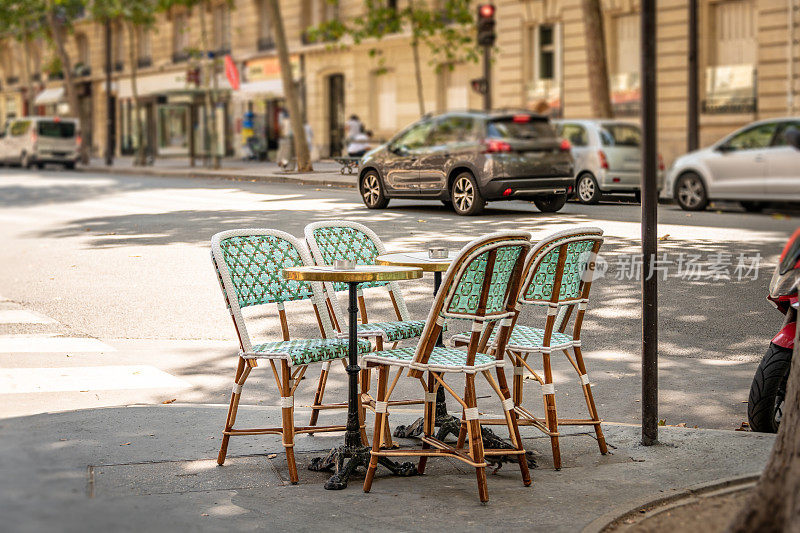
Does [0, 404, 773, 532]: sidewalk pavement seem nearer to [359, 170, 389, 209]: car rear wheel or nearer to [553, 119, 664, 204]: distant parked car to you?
[553, 119, 664, 204]: distant parked car

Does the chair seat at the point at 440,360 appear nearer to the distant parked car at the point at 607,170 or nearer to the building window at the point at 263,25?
the distant parked car at the point at 607,170

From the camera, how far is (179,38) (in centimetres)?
4756

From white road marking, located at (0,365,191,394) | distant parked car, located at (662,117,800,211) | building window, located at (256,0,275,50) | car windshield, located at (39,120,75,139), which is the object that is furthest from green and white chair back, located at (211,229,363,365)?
car windshield, located at (39,120,75,139)

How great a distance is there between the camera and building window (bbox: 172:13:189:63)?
4672 centimetres

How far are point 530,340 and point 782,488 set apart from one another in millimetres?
2452

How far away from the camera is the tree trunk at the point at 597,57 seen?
22703mm

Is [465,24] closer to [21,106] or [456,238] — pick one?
[456,238]

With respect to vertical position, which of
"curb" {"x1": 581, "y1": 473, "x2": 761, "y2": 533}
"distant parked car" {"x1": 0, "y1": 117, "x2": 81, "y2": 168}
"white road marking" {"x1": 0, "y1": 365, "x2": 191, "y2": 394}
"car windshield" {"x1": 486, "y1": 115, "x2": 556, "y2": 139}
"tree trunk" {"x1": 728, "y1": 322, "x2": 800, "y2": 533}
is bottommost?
"curb" {"x1": 581, "y1": 473, "x2": 761, "y2": 533}

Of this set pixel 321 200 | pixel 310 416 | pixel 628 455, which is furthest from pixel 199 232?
pixel 628 455

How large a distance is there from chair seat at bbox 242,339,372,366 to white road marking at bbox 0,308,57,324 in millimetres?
4319

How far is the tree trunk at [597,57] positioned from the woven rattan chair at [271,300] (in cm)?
1736

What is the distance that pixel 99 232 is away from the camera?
1462 cm

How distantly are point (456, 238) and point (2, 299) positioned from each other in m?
4.28

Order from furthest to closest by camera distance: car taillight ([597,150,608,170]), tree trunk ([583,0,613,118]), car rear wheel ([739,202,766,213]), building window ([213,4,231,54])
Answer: building window ([213,4,231,54]) → tree trunk ([583,0,613,118]) → car taillight ([597,150,608,170]) → car rear wheel ([739,202,766,213])
